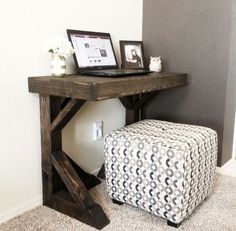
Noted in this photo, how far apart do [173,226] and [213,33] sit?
130cm

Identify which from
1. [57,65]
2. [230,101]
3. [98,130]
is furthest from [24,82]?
[230,101]

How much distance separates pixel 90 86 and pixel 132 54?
94cm

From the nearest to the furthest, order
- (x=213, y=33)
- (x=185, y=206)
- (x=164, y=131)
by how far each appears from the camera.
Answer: (x=185, y=206) < (x=164, y=131) < (x=213, y=33)

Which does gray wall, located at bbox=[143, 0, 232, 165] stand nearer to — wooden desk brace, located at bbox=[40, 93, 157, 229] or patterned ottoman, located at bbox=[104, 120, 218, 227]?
patterned ottoman, located at bbox=[104, 120, 218, 227]

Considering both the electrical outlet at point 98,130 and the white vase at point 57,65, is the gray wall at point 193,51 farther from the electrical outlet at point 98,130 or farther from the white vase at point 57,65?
the white vase at point 57,65

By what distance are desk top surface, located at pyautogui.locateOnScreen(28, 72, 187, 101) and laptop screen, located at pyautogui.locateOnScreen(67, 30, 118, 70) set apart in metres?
0.28

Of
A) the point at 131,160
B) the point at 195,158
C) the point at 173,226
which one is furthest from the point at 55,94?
the point at 173,226

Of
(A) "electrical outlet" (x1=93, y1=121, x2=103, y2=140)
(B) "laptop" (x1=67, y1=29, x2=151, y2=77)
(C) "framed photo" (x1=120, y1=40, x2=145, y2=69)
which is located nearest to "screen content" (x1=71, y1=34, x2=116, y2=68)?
(B) "laptop" (x1=67, y1=29, x2=151, y2=77)

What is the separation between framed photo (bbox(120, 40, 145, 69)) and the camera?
2174 millimetres

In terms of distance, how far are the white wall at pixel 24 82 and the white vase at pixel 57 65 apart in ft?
0.36

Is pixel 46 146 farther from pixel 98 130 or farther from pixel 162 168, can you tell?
pixel 162 168

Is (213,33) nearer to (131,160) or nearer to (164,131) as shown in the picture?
(164,131)

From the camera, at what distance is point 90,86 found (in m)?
1.39

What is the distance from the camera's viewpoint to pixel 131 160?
162cm
